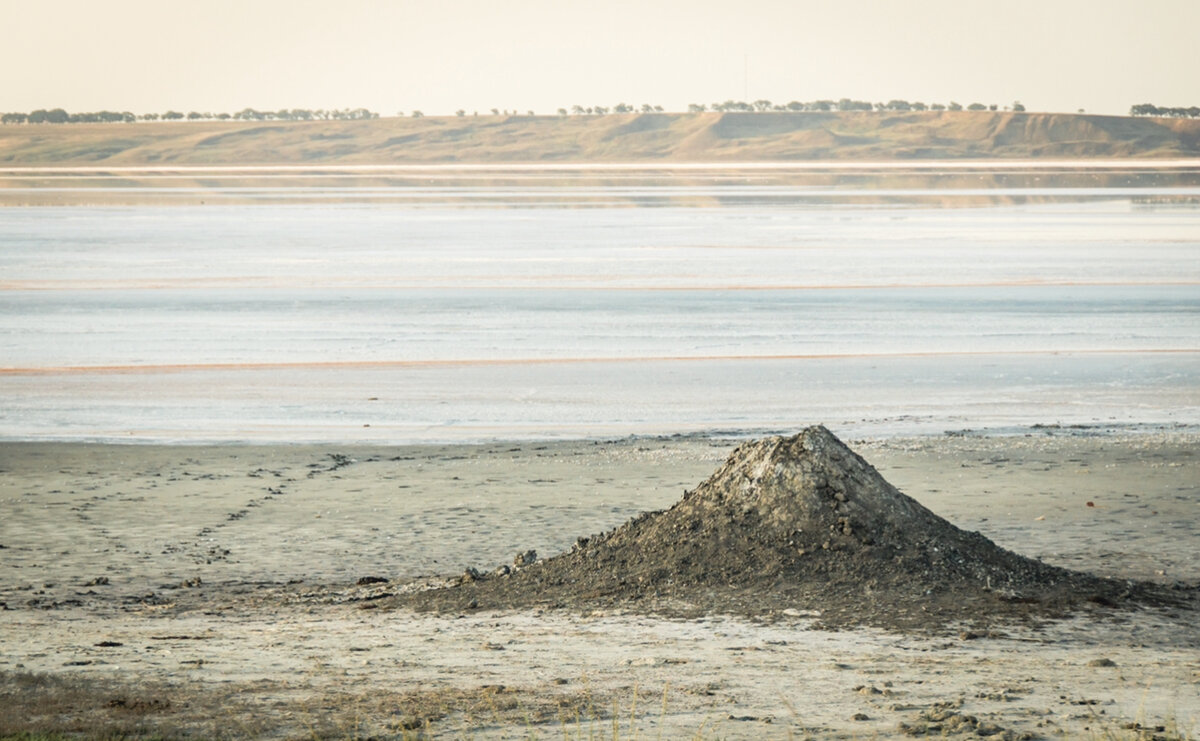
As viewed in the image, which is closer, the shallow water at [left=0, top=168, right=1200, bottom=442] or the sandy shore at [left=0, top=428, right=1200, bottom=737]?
the sandy shore at [left=0, top=428, right=1200, bottom=737]

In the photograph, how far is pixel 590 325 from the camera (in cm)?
2330

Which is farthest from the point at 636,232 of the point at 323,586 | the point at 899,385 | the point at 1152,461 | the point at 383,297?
the point at 323,586

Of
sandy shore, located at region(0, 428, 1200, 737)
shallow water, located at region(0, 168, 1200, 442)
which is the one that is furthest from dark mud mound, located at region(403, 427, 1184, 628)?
shallow water, located at region(0, 168, 1200, 442)

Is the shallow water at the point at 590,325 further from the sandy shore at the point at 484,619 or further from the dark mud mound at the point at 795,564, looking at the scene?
the dark mud mound at the point at 795,564

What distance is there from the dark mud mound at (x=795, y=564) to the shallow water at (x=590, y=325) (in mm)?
5917

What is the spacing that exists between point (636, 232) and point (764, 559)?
34.7 meters

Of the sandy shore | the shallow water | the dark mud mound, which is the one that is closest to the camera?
the sandy shore

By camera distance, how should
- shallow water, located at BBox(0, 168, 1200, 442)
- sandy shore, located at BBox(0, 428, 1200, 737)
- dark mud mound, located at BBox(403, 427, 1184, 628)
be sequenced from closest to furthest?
sandy shore, located at BBox(0, 428, 1200, 737)
dark mud mound, located at BBox(403, 427, 1184, 628)
shallow water, located at BBox(0, 168, 1200, 442)

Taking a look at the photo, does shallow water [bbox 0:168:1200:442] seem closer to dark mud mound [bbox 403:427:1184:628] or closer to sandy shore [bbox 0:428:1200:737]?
sandy shore [bbox 0:428:1200:737]

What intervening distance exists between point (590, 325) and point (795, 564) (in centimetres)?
1494

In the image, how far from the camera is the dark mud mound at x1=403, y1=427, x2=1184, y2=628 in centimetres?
818

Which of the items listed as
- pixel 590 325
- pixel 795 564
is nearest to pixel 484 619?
pixel 795 564

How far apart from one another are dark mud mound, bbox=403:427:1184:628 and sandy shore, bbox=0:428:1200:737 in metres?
0.29

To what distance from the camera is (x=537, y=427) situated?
15.2 metres
